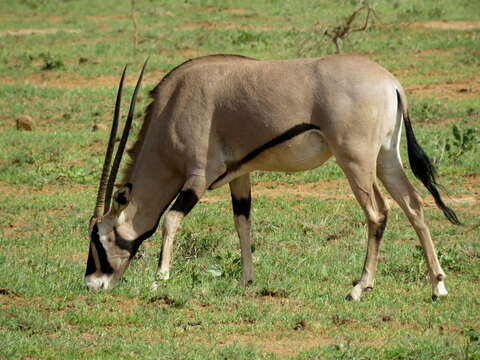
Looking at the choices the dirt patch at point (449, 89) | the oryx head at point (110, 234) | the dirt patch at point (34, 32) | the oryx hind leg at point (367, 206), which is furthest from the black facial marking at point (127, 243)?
the dirt patch at point (34, 32)

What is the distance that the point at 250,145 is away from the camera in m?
8.38

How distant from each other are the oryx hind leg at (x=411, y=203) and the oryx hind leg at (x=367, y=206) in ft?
0.53

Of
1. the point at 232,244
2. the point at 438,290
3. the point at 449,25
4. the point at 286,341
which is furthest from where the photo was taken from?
the point at 449,25

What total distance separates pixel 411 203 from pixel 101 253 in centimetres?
262

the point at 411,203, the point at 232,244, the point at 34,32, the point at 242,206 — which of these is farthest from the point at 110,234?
the point at 34,32

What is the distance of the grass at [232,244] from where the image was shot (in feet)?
22.5

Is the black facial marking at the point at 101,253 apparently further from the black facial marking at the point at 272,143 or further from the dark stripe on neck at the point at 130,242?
the black facial marking at the point at 272,143

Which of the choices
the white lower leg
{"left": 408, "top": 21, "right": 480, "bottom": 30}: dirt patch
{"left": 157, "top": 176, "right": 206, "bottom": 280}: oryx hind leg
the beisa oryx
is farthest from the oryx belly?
{"left": 408, "top": 21, "right": 480, "bottom": 30}: dirt patch

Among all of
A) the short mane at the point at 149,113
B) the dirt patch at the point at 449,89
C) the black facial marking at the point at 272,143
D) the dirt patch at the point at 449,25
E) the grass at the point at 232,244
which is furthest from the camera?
the dirt patch at the point at 449,25

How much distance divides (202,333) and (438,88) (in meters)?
11.6

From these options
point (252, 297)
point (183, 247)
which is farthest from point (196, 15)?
point (252, 297)

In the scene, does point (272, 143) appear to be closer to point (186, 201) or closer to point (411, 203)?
point (186, 201)

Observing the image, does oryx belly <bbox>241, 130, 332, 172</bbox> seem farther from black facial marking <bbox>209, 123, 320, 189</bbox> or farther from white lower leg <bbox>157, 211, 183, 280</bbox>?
white lower leg <bbox>157, 211, 183, 280</bbox>

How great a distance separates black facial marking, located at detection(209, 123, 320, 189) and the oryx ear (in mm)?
719
